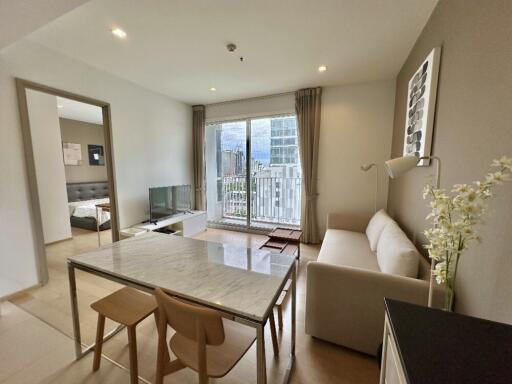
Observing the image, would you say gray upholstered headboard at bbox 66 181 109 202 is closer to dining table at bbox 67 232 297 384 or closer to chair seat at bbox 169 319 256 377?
dining table at bbox 67 232 297 384

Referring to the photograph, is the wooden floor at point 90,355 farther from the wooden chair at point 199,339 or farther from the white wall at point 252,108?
the white wall at point 252,108

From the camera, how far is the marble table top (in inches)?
38.5

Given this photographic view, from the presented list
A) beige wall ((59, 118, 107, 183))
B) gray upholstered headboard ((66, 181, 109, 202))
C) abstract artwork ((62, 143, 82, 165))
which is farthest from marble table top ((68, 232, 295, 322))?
abstract artwork ((62, 143, 82, 165))

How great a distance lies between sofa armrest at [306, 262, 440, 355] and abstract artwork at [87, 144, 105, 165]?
6.31 m


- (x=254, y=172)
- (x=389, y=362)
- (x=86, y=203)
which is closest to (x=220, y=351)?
(x=389, y=362)

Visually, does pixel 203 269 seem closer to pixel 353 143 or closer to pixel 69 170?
pixel 353 143

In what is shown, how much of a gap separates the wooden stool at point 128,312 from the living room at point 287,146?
6.3 inches

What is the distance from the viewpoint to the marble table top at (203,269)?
3.21ft

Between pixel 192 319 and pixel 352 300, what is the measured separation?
46.1 inches

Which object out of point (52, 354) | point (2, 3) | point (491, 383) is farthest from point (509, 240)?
point (2, 3)

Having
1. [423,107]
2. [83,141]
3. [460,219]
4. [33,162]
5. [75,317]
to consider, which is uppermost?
[83,141]

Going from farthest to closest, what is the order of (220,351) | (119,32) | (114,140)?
(114,140)
(119,32)
(220,351)

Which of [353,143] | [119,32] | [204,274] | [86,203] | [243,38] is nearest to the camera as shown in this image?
[204,274]

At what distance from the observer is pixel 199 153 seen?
4.65 metres
